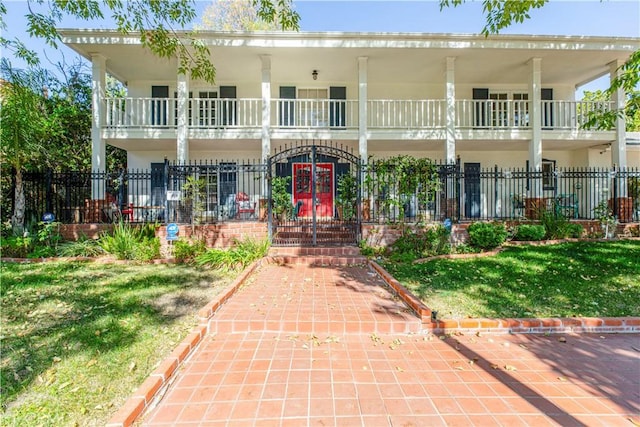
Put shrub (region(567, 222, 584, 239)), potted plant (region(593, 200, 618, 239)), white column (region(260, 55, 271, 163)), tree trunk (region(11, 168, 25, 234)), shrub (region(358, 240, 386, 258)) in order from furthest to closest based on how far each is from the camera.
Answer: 1. white column (region(260, 55, 271, 163))
2. potted plant (region(593, 200, 618, 239))
3. shrub (region(567, 222, 584, 239))
4. tree trunk (region(11, 168, 25, 234))
5. shrub (region(358, 240, 386, 258))

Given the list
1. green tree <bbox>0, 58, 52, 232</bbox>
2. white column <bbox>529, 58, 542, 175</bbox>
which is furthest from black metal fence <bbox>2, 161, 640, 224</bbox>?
white column <bbox>529, 58, 542, 175</bbox>

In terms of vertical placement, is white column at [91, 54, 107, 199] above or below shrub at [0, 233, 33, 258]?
above

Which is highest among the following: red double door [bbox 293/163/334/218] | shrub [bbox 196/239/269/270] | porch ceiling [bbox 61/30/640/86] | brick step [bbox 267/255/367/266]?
porch ceiling [bbox 61/30/640/86]

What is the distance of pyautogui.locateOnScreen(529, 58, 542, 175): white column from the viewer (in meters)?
10.7

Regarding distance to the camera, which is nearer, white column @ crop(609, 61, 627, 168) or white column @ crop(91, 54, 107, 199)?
white column @ crop(91, 54, 107, 199)

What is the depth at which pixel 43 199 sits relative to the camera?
983 cm

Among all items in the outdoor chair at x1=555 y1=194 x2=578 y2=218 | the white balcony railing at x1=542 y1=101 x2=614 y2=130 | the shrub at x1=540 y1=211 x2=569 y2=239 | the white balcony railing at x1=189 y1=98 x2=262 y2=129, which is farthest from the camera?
the white balcony railing at x1=542 y1=101 x2=614 y2=130

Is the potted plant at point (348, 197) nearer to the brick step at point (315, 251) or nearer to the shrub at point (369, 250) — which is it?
the shrub at point (369, 250)

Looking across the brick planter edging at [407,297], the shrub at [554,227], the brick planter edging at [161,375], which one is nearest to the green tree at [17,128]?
the brick planter edging at [161,375]

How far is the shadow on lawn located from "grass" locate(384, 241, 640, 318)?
3773 mm

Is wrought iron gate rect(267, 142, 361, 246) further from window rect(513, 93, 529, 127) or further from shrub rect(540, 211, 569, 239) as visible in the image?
window rect(513, 93, 529, 127)

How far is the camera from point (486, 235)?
26.1 feet

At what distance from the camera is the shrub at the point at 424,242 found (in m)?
7.77

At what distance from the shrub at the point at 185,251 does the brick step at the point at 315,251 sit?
1.72 metres
